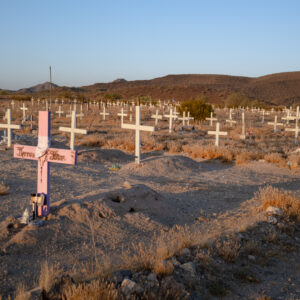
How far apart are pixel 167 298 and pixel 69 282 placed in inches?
37.7

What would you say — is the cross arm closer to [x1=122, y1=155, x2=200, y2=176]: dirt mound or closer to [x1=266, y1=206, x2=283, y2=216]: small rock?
[x1=266, y1=206, x2=283, y2=216]: small rock

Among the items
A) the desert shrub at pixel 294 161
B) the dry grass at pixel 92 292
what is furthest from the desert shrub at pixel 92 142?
the dry grass at pixel 92 292

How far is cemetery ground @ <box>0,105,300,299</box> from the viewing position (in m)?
3.35

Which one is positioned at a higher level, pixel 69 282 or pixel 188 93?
pixel 188 93

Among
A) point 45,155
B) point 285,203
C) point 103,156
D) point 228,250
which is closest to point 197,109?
point 103,156

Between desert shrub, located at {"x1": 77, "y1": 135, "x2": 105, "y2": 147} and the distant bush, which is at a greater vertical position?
the distant bush

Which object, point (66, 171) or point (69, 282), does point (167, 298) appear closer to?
point (69, 282)

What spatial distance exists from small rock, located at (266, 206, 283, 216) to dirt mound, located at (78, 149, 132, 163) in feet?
22.9

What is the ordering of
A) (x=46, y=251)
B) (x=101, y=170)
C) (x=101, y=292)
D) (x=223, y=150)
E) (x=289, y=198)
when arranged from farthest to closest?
(x=223, y=150)
(x=101, y=170)
(x=289, y=198)
(x=46, y=251)
(x=101, y=292)

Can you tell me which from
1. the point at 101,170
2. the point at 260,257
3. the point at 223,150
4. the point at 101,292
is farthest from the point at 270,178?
the point at 101,292

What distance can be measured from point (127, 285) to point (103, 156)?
9258 millimetres

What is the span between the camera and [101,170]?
10.1 m

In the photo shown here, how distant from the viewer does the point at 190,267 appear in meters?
3.76

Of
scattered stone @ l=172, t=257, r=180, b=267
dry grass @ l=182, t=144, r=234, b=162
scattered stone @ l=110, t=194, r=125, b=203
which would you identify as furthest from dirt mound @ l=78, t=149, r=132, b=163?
scattered stone @ l=172, t=257, r=180, b=267
